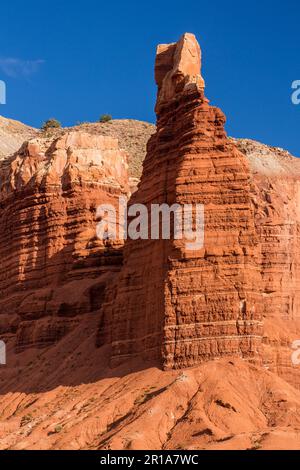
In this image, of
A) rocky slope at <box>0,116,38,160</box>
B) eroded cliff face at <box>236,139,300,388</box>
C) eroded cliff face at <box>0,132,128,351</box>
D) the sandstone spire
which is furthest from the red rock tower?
rocky slope at <box>0,116,38,160</box>

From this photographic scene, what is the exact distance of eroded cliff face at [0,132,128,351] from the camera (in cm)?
8662

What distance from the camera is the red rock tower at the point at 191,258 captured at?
65938 mm

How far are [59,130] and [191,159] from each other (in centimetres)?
9191

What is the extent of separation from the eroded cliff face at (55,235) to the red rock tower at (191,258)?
10.6m

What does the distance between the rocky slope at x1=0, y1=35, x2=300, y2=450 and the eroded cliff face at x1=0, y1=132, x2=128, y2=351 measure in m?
0.12

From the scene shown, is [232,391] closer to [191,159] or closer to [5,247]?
[191,159]

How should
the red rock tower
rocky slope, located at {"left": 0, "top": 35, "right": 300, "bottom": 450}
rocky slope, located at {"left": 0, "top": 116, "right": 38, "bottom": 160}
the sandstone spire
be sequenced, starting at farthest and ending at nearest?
rocky slope, located at {"left": 0, "top": 116, "right": 38, "bottom": 160}
the sandstone spire
the red rock tower
rocky slope, located at {"left": 0, "top": 35, "right": 300, "bottom": 450}

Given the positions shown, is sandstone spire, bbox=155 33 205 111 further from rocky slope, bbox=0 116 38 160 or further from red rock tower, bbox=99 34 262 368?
rocky slope, bbox=0 116 38 160

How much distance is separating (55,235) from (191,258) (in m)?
25.8

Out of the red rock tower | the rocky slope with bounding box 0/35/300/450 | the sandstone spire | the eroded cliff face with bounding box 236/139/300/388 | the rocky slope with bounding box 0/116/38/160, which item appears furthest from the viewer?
the rocky slope with bounding box 0/116/38/160

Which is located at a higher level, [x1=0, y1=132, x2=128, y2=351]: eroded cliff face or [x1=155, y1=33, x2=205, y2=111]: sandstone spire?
[x1=155, y1=33, x2=205, y2=111]: sandstone spire

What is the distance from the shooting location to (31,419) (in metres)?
71.4

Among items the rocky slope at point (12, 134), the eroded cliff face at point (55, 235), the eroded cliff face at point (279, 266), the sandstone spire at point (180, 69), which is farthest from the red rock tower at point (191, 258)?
the rocky slope at point (12, 134)

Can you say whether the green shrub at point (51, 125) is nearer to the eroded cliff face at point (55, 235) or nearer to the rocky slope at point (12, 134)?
the rocky slope at point (12, 134)
